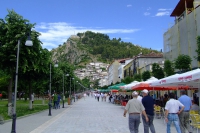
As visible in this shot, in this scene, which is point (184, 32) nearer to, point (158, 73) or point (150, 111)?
point (158, 73)

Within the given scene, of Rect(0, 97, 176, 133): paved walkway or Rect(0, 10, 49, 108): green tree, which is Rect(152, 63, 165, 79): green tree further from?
Rect(0, 10, 49, 108): green tree

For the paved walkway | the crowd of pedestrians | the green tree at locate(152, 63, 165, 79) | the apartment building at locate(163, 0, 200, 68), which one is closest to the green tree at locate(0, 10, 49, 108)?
the paved walkway

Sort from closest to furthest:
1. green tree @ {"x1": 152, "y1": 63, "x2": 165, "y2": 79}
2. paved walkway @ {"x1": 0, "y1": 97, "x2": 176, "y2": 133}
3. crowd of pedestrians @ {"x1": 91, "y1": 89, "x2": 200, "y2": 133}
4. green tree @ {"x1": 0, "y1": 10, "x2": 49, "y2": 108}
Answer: crowd of pedestrians @ {"x1": 91, "y1": 89, "x2": 200, "y2": 133}, paved walkway @ {"x1": 0, "y1": 97, "x2": 176, "y2": 133}, green tree @ {"x1": 0, "y1": 10, "x2": 49, "y2": 108}, green tree @ {"x1": 152, "y1": 63, "x2": 165, "y2": 79}

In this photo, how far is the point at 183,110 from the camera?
1105 centimetres

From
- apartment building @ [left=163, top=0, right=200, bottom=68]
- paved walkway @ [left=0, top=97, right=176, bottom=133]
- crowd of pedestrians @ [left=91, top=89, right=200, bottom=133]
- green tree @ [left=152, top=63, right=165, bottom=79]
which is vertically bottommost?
paved walkway @ [left=0, top=97, right=176, bottom=133]

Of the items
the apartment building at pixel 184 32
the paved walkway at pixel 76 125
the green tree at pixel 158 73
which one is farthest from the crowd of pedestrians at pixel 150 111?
the green tree at pixel 158 73

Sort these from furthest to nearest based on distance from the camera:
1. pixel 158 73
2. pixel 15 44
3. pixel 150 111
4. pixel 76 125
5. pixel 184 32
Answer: pixel 158 73, pixel 184 32, pixel 15 44, pixel 76 125, pixel 150 111

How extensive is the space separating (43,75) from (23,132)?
16847mm

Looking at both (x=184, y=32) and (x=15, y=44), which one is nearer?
(x=15, y=44)

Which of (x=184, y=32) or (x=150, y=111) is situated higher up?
(x=184, y=32)

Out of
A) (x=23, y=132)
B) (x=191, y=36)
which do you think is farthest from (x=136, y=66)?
(x=23, y=132)

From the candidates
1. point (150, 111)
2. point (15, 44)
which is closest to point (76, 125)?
point (150, 111)

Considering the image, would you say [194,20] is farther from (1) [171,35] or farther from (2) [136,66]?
(2) [136,66]

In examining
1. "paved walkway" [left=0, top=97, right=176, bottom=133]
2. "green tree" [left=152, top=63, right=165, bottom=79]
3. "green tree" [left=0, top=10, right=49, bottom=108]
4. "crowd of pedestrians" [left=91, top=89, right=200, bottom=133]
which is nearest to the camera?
"crowd of pedestrians" [left=91, top=89, right=200, bottom=133]
